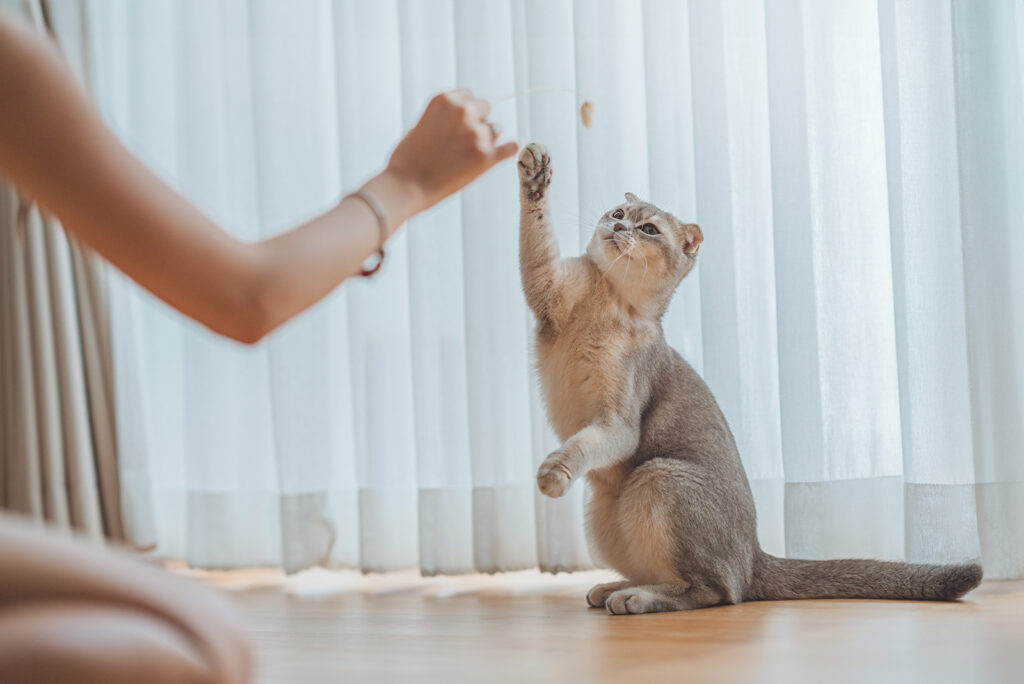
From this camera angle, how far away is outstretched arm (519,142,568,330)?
5.55 feet

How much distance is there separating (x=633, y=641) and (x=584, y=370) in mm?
550

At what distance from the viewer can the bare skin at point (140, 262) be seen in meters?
0.49

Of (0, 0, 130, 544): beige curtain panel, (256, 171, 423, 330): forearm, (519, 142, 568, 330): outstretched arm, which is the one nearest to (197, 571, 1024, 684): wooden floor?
(519, 142, 568, 330): outstretched arm

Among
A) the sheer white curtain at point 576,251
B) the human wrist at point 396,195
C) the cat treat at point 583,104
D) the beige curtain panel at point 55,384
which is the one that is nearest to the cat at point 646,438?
the cat treat at point 583,104

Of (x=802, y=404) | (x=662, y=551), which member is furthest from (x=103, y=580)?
(x=802, y=404)

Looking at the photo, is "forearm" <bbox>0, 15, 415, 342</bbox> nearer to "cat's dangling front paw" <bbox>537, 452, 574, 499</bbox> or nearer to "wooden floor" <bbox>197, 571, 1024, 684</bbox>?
"wooden floor" <bbox>197, 571, 1024, 684</bbox>

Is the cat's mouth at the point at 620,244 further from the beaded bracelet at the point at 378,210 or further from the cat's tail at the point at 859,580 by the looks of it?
the beaded bracelet at the point at 378,210

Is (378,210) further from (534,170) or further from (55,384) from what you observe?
(55,384)

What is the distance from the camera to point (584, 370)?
5.82 ft

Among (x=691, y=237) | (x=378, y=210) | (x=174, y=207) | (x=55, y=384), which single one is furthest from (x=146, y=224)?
(x=55, y=384)

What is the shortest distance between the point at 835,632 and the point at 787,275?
0.89m

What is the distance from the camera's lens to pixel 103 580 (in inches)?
20.0

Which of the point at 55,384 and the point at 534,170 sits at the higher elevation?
the point at 534,170

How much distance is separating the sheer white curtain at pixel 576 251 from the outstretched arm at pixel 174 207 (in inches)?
58.3
